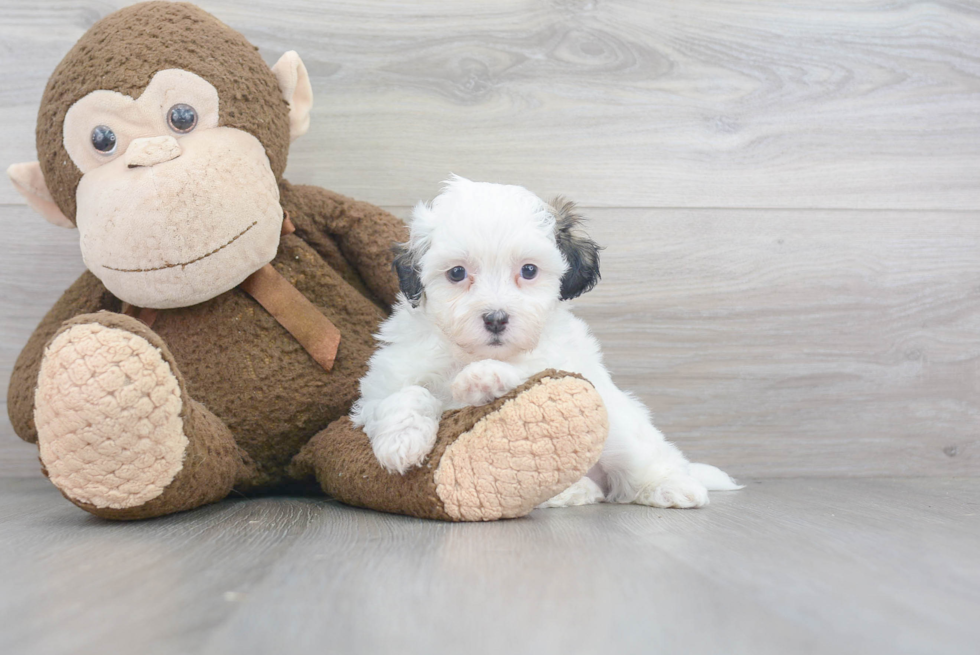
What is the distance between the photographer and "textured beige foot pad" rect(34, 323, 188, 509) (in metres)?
1.07

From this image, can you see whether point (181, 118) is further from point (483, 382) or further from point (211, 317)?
point (483, 382)

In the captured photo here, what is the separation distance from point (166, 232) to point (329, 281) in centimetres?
40

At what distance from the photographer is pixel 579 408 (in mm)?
1187

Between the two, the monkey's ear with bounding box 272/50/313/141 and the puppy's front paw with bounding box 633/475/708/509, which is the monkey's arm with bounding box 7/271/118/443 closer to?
the monkey's ear with bounding box 272/50/313/141

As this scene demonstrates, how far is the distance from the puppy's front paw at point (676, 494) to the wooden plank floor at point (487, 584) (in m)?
0.10

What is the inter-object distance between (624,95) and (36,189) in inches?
56.0

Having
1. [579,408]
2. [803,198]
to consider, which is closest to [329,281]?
[579,408]

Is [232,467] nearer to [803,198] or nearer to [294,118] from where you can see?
[294,118]

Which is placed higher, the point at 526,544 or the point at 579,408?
the point at 579,408

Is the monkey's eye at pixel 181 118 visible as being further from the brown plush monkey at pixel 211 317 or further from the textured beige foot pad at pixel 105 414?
the textured beige foot pad at pixel 105 414

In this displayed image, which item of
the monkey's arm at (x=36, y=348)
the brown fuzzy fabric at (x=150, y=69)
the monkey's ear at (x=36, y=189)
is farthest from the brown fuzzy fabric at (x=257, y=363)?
the brown fuzzy fabric at (x=150, y=69)

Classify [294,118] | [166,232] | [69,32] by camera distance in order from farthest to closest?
[69,32] < [294,118] < [166,232]

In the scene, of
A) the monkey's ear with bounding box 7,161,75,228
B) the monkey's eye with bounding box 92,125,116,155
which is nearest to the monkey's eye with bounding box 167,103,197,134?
the monkey's eye with bounding box 92,125,116,155

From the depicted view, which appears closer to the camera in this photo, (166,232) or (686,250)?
(166,232)
